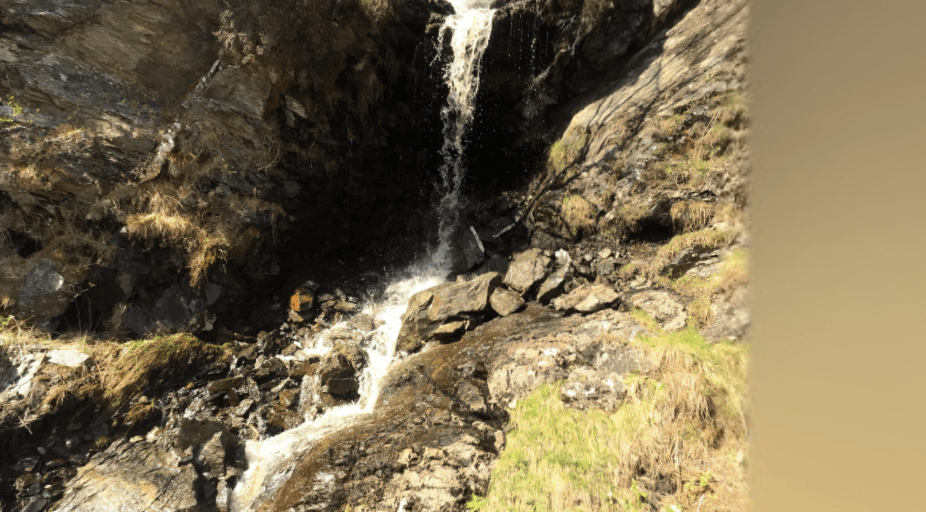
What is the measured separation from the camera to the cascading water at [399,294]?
454cm

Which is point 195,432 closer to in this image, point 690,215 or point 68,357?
point 68,357

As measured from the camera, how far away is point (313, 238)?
26.5ft

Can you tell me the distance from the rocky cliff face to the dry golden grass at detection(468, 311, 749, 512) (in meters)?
0.18

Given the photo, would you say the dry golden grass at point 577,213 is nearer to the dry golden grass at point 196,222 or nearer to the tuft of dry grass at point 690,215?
the tuft of dry grass at point 690,215

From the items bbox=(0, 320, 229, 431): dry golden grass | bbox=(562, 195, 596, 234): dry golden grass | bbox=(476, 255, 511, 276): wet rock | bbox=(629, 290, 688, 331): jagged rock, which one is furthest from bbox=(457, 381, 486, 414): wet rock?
bbox=(0, 320, 229, 431): dry golden grass

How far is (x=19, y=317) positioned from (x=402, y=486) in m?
6.33

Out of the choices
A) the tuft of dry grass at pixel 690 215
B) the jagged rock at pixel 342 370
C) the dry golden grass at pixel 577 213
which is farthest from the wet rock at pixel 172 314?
the tuft of dry grass at pixel 690 215

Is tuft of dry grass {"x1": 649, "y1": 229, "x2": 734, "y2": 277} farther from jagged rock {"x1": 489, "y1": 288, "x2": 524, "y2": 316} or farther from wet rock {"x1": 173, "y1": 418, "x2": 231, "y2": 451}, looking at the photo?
wet rock {"x1": 173, "y1": 418, "x2": 231, "y2": 451}

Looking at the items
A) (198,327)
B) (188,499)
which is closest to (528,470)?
(188,499)

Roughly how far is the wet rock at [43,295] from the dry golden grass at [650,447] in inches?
273

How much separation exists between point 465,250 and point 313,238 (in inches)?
146

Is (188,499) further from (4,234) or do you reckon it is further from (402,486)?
(4,234)

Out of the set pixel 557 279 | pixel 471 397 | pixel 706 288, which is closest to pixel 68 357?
pixel 471 397

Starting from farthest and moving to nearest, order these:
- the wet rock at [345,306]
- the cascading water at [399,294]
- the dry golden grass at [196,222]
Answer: the wet rock at [345,306] → the dry golden grass at [196,222] → the cascading water at [399,294]
